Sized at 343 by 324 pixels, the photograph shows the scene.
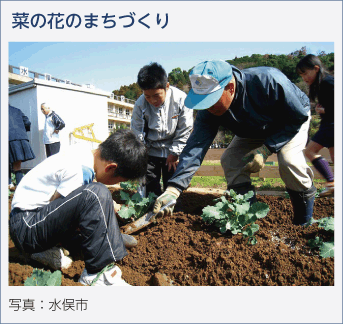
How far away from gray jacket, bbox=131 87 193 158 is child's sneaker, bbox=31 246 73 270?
1.52 m

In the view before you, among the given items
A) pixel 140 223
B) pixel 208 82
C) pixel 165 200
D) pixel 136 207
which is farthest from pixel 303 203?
pixel 136 207

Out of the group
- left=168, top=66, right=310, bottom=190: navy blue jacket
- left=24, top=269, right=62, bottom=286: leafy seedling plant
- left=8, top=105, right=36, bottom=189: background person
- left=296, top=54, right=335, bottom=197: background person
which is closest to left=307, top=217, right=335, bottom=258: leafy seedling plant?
left=168, top=66, right=310, bottom=190: navy blue jacket

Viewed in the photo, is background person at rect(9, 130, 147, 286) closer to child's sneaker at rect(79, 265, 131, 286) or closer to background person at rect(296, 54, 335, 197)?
child's sneaker at rect(79, 265, 131, 286)

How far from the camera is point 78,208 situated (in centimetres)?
162

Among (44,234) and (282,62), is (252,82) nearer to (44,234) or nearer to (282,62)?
(44,234)

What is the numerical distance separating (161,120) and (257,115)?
3.86 feet

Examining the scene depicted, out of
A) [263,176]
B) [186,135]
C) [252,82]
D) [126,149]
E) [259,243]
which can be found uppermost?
[252,82]

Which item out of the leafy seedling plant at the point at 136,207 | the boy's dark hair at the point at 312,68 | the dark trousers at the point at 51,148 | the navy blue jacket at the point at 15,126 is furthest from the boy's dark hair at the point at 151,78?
the dark trousers at the point at 51,148

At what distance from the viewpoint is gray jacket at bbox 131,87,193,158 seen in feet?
9.84

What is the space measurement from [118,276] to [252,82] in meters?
1.63

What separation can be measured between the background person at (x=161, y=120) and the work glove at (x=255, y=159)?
2.54ft

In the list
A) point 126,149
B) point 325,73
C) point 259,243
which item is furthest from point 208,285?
point 325,73

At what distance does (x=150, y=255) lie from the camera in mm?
1998

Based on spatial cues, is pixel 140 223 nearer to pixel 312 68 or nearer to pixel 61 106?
pixel 312 68
